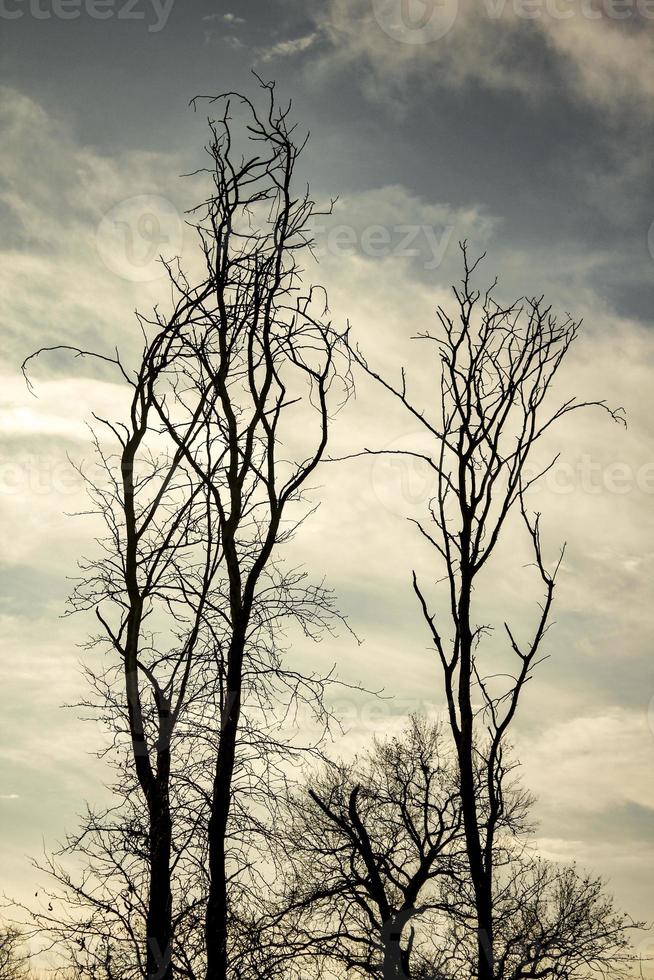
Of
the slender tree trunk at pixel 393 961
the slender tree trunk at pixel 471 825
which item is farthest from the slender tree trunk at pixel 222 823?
the slender tree trunk at pixel 471 825

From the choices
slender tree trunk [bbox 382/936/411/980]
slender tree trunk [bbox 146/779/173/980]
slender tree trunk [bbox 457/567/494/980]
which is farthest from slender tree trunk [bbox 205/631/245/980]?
slender tree trunk [bbox 457/567/494/980]

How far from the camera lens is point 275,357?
8.22 m

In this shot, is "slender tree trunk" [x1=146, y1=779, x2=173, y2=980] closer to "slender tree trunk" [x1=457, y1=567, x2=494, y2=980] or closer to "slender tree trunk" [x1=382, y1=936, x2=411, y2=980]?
"slender tree trunk" [x1=382, y1=936, x2=411, y2=980]

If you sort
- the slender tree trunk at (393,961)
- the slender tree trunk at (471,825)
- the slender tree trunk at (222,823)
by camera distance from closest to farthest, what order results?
the slender tree trunk at (471,825) < the slender tree trunk at (222,823) < the slender tree trunk at (393,961)

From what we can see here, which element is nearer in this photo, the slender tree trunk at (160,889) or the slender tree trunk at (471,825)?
the slender tree trunk at (471,825)

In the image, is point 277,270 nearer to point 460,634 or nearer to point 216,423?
point 216,423

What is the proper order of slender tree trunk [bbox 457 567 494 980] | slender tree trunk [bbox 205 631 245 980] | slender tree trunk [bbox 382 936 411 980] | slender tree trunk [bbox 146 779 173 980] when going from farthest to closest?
1. slender tree trunk [bbox 382 936 411 980]
2. slender tree trunk [bbox 146 779 173 980]
3. slender tree trunk [bbox 205 631 245 980]
4. slender tree trunk [bbox 457 567 494 980]

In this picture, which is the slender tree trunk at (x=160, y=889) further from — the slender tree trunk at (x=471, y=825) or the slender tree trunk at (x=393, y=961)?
the slender tree trunk at (x=471, y=825)

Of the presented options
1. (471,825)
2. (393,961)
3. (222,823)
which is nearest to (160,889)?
(222,823)

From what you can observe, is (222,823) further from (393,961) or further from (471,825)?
(393,961)

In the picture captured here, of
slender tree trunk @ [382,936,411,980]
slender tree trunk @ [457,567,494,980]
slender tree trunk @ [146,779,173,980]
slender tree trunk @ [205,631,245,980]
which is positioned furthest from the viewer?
slender tree trunk @ [382,936,411,980]

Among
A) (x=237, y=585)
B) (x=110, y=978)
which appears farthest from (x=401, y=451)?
(x=110, y=978)

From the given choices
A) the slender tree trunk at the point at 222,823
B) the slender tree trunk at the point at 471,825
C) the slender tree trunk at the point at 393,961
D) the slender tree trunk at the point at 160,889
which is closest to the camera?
the slender tree trunk at the point at 471,825

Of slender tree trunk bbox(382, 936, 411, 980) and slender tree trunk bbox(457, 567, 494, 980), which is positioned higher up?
slender tree trunk bbox(457, 567, 494, 980)
